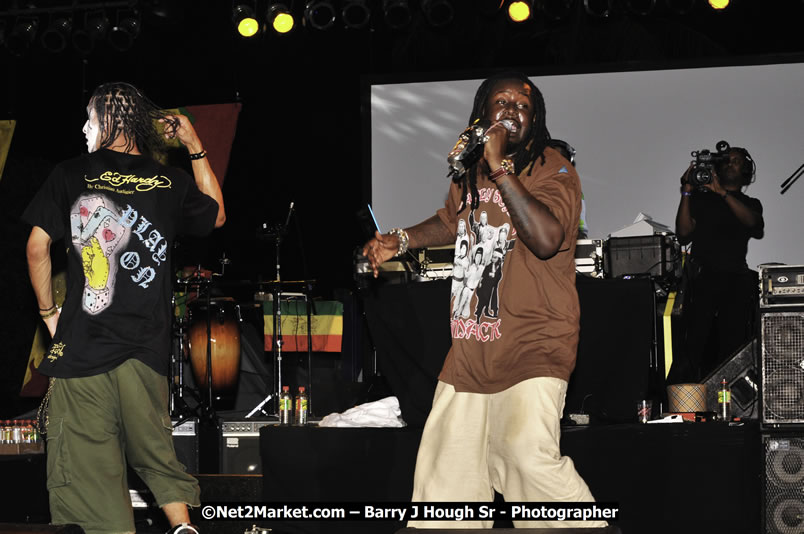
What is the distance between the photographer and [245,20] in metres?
8.18

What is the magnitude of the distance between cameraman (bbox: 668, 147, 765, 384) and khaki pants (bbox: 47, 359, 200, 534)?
13.9 feet

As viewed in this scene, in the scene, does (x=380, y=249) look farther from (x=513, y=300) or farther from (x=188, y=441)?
(x=188, y=441)

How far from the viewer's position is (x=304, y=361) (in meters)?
8.65

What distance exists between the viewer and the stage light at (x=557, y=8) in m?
7.87

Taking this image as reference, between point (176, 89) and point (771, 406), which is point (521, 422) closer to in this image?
point (771, 406)

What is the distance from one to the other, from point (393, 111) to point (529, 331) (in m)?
6.11

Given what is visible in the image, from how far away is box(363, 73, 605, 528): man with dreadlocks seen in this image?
2.79 metres

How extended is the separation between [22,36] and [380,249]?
6.50m

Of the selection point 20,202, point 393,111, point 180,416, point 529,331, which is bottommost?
point 180,416

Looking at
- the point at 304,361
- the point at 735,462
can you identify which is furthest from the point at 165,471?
the point at 304,361

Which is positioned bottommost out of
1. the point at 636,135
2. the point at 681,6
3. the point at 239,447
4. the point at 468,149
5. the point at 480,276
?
the point at 239,447

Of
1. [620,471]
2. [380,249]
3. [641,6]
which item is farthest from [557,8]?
[380,249]

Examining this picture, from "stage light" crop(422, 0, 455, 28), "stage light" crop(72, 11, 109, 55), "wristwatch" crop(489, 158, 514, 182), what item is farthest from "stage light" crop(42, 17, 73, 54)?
"wristwatch" crop(489, 158, 514, 182)

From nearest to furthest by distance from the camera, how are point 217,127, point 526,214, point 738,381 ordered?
point 526,214 < point 738,381 < point 217,127
